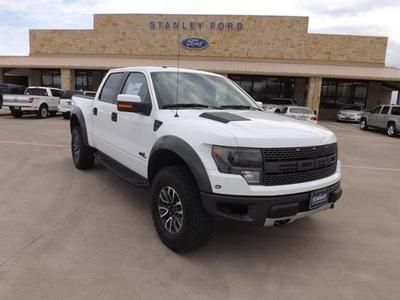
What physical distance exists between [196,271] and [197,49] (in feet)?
90.8

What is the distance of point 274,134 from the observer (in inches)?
129

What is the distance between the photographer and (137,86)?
4793mm

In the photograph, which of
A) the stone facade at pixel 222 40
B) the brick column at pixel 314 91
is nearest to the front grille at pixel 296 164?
the brick column at pixel 314 91

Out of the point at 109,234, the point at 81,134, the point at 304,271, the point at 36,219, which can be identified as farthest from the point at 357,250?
the point at 81,134

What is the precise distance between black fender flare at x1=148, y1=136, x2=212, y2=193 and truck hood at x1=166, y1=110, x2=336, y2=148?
0.24 metres

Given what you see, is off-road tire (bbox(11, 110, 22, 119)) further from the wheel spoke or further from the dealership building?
the wheel spoke

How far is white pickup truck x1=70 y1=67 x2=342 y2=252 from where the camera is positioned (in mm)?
3129

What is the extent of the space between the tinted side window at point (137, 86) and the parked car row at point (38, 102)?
14019 millimetres

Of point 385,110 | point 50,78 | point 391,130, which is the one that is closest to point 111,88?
point 391,130

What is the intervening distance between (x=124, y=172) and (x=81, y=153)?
229 cm

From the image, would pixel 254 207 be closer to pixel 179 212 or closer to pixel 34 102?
pixel 179 212

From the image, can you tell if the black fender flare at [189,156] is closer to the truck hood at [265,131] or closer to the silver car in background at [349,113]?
the truck hood at [265,131]

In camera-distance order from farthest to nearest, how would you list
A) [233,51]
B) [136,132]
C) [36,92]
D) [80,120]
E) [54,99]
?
[233,51]
[54,99]
[36,92]
[80,120]
[136,132]

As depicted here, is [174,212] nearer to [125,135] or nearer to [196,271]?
[196,271]
